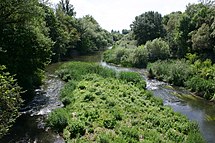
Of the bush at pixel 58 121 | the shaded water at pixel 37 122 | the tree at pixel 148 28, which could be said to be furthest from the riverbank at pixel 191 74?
the tree at pixel 148 28

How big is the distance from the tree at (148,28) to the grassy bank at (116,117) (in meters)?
36.8

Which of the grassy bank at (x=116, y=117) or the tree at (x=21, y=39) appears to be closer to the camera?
the grassy bank at (x=116, y=117)

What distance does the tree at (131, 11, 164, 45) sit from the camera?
2606 inches

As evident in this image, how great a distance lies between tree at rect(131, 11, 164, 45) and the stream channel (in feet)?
87.0

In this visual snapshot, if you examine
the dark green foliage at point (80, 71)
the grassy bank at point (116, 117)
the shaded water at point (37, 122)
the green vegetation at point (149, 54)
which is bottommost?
the shaded water at point (37, 122)

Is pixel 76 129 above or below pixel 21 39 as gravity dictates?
below

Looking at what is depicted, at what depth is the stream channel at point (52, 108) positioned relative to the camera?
2146 cm

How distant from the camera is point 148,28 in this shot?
66.2m

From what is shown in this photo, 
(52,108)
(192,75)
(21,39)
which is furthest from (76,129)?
(192,75)

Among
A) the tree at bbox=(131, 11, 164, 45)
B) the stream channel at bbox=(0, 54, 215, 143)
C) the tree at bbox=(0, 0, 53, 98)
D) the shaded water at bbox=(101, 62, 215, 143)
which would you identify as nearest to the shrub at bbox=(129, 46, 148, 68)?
the tree at bbox=(131, 11, 164, 45)

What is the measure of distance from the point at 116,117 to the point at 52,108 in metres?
7.91

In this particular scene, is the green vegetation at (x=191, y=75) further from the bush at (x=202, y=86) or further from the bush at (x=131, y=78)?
the bush at (x=131, y=78)

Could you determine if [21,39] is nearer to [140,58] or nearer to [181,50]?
[140,58]

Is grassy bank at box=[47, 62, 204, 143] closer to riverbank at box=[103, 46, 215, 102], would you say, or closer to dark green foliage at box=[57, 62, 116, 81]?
dark green foliage at box=[57, 62, 116, 81]
